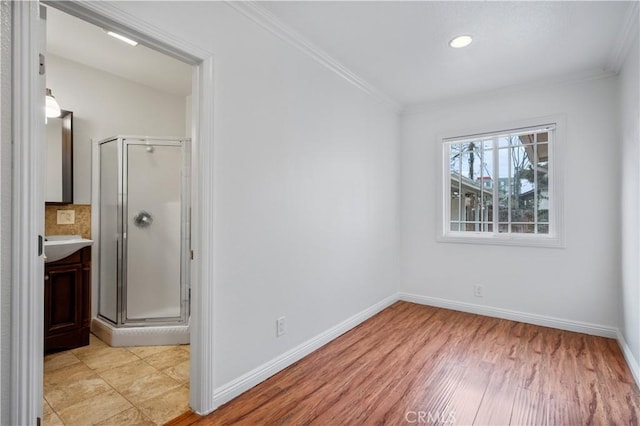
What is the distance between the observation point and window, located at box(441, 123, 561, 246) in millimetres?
3238

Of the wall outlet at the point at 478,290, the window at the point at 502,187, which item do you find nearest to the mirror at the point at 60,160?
the window at the point at 502,187

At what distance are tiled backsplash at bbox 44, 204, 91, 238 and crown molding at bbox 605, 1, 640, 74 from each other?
448cm

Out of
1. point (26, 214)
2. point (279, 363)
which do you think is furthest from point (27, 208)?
point (279, 363)

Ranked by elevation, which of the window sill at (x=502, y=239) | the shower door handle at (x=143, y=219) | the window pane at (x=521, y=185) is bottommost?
the window sill at (x=502, y=239)

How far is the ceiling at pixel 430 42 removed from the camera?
6.75 ft

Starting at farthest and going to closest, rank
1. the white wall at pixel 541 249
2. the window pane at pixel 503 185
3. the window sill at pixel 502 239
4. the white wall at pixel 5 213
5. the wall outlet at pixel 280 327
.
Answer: the window pane at pixel 503 185, the window sill at pixel 502 239, the white wall at pixel 541 249, the wall outlet at pixel 280 327, the white wall at pixel 5 213

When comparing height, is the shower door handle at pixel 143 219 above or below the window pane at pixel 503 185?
below

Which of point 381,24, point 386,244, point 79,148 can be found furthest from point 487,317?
point 79,148

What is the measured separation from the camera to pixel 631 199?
92.7 inches

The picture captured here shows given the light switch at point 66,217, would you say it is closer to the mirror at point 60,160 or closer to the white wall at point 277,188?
the mirror at point 60,160

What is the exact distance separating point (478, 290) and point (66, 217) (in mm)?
4221

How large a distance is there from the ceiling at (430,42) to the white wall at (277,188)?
0.29 metres

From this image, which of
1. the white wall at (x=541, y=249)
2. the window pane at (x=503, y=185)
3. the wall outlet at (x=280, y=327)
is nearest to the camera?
the wall outlet at (x=280, y=327)

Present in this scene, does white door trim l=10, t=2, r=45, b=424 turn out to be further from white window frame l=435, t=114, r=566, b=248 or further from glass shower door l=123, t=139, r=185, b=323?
white window frame l=435, t=114, r=566, b=248
